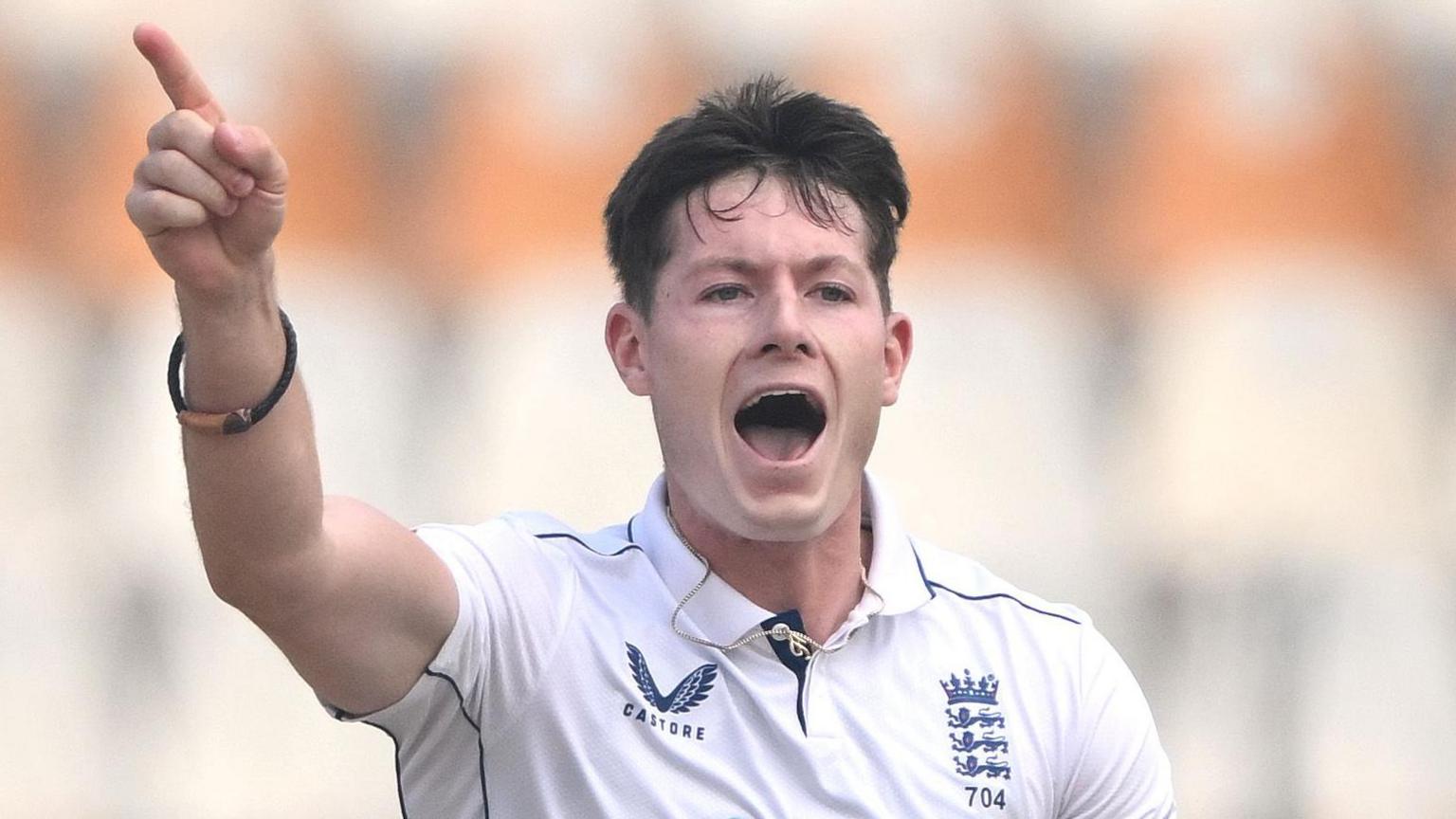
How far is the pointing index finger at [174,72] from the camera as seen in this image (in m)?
1.58

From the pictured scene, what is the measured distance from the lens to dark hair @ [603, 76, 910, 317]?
7.63ft

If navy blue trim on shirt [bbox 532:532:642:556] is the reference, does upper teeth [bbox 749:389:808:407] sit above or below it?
above

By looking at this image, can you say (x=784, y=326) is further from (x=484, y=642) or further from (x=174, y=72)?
(x=174, y=72)

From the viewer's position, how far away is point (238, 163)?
5.31 ft

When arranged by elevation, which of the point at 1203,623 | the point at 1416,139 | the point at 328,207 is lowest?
the point at 1203,623

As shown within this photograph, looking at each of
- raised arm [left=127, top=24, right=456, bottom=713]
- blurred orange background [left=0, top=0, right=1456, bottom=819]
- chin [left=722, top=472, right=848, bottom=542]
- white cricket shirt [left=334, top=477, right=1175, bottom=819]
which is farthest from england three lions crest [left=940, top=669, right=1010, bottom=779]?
blurred orange background [left=0, top=0, right=1456, bottom=819]

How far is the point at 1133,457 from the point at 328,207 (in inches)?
66.8

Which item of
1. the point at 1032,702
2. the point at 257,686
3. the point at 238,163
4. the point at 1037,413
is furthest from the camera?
the point at 1037,413

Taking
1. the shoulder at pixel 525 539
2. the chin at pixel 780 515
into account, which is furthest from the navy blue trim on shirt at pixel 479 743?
the chin at pixel 780 515

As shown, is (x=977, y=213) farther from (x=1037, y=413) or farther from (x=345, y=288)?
(x=345, y=288)

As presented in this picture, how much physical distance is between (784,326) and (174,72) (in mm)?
799

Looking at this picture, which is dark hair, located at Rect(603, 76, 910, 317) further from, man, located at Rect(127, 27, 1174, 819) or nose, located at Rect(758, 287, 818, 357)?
nose, located at Rect(758, 287, 818, 357)

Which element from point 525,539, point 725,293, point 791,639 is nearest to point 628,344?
point 725,293

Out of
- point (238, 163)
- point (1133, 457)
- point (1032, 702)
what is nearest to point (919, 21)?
point (1133, 457)
